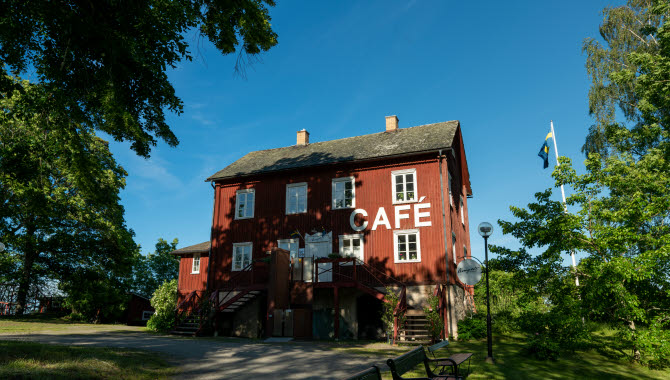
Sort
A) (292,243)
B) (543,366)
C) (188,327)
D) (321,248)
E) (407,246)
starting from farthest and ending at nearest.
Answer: (292,243) < (321,248) < (188,327) < (407,246) < (543,366)

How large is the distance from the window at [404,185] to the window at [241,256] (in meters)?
8.34

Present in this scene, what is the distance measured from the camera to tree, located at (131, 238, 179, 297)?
53656mm

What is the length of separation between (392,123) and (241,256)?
441 inches

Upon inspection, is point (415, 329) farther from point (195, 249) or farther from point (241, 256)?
point (195, 249)

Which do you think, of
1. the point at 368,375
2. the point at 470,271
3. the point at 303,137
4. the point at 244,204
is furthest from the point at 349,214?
the point at 368,375

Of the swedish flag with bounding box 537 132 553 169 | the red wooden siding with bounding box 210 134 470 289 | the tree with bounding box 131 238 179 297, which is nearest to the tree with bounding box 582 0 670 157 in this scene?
the swedish flag with bounding box 537 132 553 169

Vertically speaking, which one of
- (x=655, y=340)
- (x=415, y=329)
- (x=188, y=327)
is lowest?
(x=188, y=327)

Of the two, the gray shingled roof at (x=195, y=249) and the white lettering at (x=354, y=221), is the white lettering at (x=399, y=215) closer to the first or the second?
the white lettering at (x=354, y=221)

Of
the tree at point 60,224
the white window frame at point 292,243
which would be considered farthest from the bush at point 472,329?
the tree at point 60,224

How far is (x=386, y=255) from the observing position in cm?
1989

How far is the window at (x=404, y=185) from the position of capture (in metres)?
20.2

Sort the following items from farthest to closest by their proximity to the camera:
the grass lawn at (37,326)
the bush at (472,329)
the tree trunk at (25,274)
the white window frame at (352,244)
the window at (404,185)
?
the tree trunk at (25,274)
the white window frame at (352,244)
the window at (404,185)
the bush at (472,329)
the grass lawn at (37,326)

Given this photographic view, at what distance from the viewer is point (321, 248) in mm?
21266

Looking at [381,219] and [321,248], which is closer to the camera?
[381,219]
